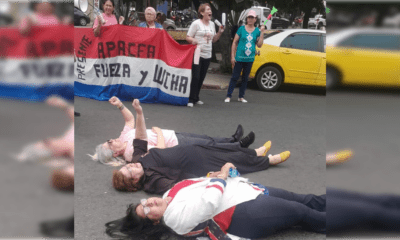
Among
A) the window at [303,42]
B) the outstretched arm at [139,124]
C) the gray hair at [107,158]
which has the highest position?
the window at [303,42]

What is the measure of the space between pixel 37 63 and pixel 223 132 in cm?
530

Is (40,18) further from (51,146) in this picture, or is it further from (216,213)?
(216,213)

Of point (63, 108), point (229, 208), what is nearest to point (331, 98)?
point (63, 108)

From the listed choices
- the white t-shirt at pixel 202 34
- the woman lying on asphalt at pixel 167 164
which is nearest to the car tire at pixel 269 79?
the white t-shirt at pixel 202 34

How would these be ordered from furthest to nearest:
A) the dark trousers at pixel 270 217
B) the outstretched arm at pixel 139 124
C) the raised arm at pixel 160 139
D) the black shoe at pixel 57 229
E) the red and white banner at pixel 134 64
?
the red and white banner at pixel 134 64 → the raised arm at pixel 160 139 → the outstretched arm at pixel 139 124 → the dark trousers at pixel 270 217 → the black shoe at pixel 57 229

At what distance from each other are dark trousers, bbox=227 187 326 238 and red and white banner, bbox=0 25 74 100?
82.9 inches

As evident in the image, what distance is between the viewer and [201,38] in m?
7.91

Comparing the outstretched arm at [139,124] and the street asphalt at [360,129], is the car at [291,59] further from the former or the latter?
the street asphalt at [360,129]

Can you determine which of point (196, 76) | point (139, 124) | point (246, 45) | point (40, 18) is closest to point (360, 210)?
point (40, 18)

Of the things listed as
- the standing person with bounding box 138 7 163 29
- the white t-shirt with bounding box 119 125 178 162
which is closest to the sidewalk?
the standing person with bounding box 138 7 163 29

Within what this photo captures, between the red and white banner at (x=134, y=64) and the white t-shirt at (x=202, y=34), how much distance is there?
0.26 m

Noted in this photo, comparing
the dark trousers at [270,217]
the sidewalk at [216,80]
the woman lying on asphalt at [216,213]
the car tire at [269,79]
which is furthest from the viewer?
the sidewalk at [216,80]

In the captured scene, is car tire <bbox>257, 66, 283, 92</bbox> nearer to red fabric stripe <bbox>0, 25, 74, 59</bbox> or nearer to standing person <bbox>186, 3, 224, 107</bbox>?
standing person <bbox>186, 3, 224, 107</bbox>

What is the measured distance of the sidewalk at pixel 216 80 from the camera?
10.7m
